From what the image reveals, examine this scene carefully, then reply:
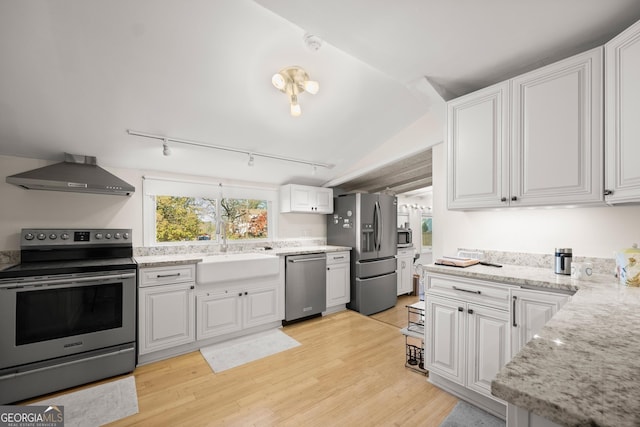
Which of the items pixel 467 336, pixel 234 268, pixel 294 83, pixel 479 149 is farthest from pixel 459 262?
pixel 234 268

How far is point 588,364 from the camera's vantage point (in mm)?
651

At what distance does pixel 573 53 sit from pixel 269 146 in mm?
2679

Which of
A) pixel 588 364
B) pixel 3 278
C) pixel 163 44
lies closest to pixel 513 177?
pixel 588 364

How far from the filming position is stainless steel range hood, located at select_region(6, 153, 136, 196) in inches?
92.1

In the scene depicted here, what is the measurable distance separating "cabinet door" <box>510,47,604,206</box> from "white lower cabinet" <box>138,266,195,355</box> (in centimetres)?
295

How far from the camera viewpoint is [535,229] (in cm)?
212

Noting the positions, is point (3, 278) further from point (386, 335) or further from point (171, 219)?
point (386, 335)

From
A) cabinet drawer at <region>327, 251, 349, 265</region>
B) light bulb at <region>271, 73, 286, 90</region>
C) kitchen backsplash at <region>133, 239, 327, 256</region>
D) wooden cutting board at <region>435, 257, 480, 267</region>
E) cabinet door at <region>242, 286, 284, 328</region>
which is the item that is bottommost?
cabinet door at <region>242, 286, 284, 328</region>

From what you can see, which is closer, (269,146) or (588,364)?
(588,364)

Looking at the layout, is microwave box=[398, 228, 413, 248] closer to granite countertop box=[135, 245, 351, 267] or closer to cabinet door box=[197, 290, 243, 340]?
granite countertop box=[135, 245, 351, 267]

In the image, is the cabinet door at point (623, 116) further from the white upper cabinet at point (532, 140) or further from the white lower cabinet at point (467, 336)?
the white lower cabinet at point (467, 336)

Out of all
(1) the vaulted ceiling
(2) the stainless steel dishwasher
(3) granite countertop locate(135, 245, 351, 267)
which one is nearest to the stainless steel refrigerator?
(3) granite countertop locate(135, 245, 351, 267)

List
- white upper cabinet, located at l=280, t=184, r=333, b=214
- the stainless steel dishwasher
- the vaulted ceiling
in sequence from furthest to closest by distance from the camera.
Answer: white upper cabinet, located at l=280, t=184, r=333, b=214, the stainless steel dishwasher, the vaulted ceiling

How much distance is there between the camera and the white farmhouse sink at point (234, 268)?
286 cm
